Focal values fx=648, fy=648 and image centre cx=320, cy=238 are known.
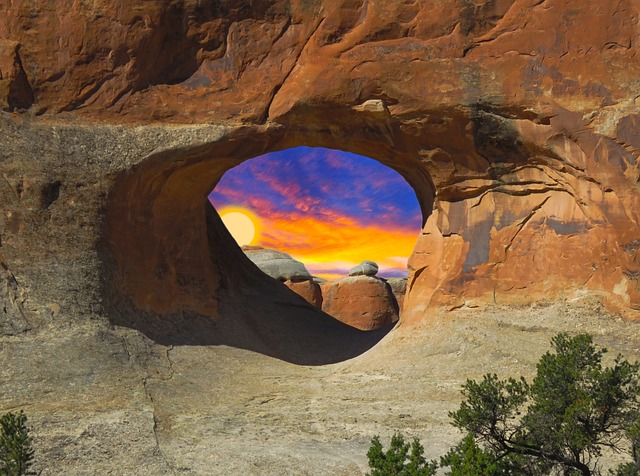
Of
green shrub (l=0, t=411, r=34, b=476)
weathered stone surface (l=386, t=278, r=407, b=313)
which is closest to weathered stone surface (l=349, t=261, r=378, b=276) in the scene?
weathered stone surface (l=386, t=278, r=407, b=313)

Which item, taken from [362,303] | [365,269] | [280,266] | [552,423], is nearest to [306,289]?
[280,266]

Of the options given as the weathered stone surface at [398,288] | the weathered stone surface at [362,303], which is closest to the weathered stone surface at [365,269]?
the weathered stone surface at [362,303]

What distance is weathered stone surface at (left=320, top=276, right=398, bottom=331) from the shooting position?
25.4 metres

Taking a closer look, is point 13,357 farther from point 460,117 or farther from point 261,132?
point 460,117

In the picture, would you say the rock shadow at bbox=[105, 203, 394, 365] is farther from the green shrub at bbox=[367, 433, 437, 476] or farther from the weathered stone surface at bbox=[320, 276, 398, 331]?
the weathered stone surface at bbox=[320, 276, 398, 331]

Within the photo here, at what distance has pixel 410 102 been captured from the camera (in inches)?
434

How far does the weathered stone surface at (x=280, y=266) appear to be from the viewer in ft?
85.1

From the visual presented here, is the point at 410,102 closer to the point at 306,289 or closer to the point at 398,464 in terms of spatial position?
the point at 398,464

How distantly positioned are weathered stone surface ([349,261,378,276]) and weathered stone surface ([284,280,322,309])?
6.15ft

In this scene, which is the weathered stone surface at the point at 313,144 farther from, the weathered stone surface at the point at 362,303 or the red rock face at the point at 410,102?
the weathered stone surface at the point at 362,303

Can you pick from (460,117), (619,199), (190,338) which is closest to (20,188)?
(190,338)

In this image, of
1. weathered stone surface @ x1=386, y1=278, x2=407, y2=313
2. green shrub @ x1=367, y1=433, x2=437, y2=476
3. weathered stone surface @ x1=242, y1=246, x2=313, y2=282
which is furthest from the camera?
weathered stone surface @ x1=386, y1=278, x2=407, y2=313

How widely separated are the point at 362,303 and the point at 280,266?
3639 millimetres

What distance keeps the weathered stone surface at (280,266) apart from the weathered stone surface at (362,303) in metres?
1.41
